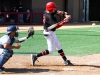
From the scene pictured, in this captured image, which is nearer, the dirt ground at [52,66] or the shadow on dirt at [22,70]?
the dirt ground at [52,66]

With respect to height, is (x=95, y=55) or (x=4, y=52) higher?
(x=4, y=52)

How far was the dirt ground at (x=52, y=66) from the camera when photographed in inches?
341

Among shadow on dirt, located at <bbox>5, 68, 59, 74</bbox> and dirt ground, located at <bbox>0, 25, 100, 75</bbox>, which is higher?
shadow on dirt, located at <bbox>5, 68, 59, 74</bbox>

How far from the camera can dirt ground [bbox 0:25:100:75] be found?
28.4 feet

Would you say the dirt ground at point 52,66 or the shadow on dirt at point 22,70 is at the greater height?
the shadow on dirt at point 22,70

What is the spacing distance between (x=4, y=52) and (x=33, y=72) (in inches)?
35.4

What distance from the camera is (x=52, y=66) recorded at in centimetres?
960

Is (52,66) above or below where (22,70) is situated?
below

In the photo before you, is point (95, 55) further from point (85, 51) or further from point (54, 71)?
point (54, 71)

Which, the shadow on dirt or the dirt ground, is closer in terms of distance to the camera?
the dirt ground

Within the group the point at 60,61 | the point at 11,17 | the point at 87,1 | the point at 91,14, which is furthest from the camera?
the point at 91,14

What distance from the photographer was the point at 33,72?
8.65 m

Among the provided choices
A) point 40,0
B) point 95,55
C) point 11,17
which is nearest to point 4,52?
point 95,55

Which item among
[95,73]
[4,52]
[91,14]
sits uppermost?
[4,52]
